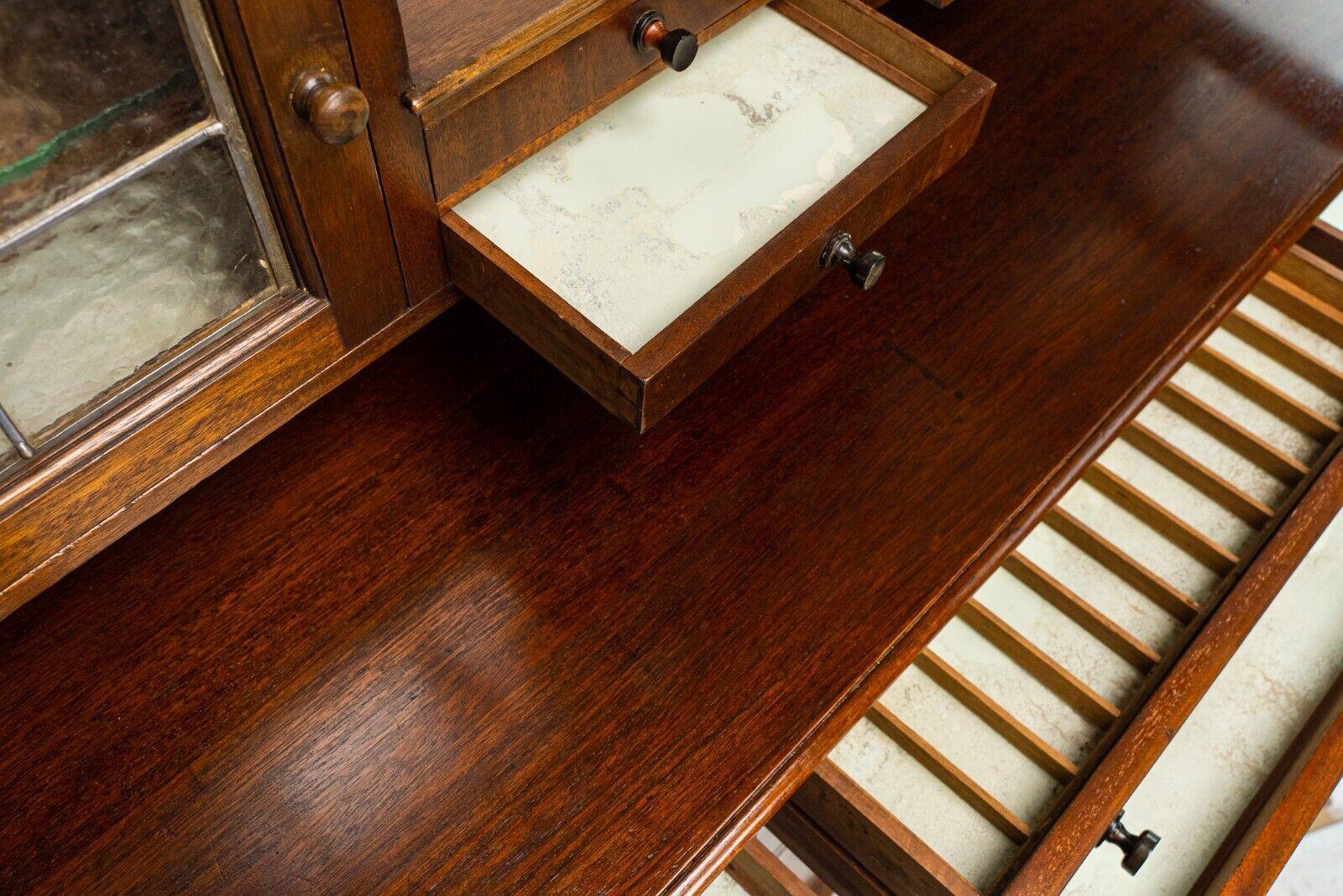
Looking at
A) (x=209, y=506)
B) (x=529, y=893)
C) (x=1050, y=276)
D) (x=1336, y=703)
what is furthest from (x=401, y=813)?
(x=1336, y=703)

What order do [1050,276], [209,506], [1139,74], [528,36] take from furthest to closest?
[1139,74] < [1050,276] < [209,506] < [528,36]

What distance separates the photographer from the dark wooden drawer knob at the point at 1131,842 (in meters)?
0.81

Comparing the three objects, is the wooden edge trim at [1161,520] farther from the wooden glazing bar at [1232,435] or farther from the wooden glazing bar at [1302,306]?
the wooden glazing bar at [1302,306]

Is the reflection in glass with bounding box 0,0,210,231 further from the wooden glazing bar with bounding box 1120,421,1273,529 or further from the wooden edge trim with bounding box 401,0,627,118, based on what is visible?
the wooden glazing bar with bounding box 1120,421,1273,529

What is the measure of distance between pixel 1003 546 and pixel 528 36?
0.40 metres

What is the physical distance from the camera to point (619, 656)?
628 mm

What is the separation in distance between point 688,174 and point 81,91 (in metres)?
0.33

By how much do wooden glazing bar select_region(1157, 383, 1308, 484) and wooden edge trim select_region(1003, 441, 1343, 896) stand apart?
0.12 metres

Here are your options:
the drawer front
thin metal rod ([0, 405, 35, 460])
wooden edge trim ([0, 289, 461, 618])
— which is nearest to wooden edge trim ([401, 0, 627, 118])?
the drawer front

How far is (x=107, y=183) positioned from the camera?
435 millimetres

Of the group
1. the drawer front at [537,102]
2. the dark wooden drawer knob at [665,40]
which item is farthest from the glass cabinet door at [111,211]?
the dark wooden drawer knob at [665,40]

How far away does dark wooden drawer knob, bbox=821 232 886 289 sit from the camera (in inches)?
24.1

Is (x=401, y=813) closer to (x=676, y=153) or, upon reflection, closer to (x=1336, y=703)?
(x=676, y=153)

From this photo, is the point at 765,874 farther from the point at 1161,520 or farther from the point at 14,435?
the point at 14,435
